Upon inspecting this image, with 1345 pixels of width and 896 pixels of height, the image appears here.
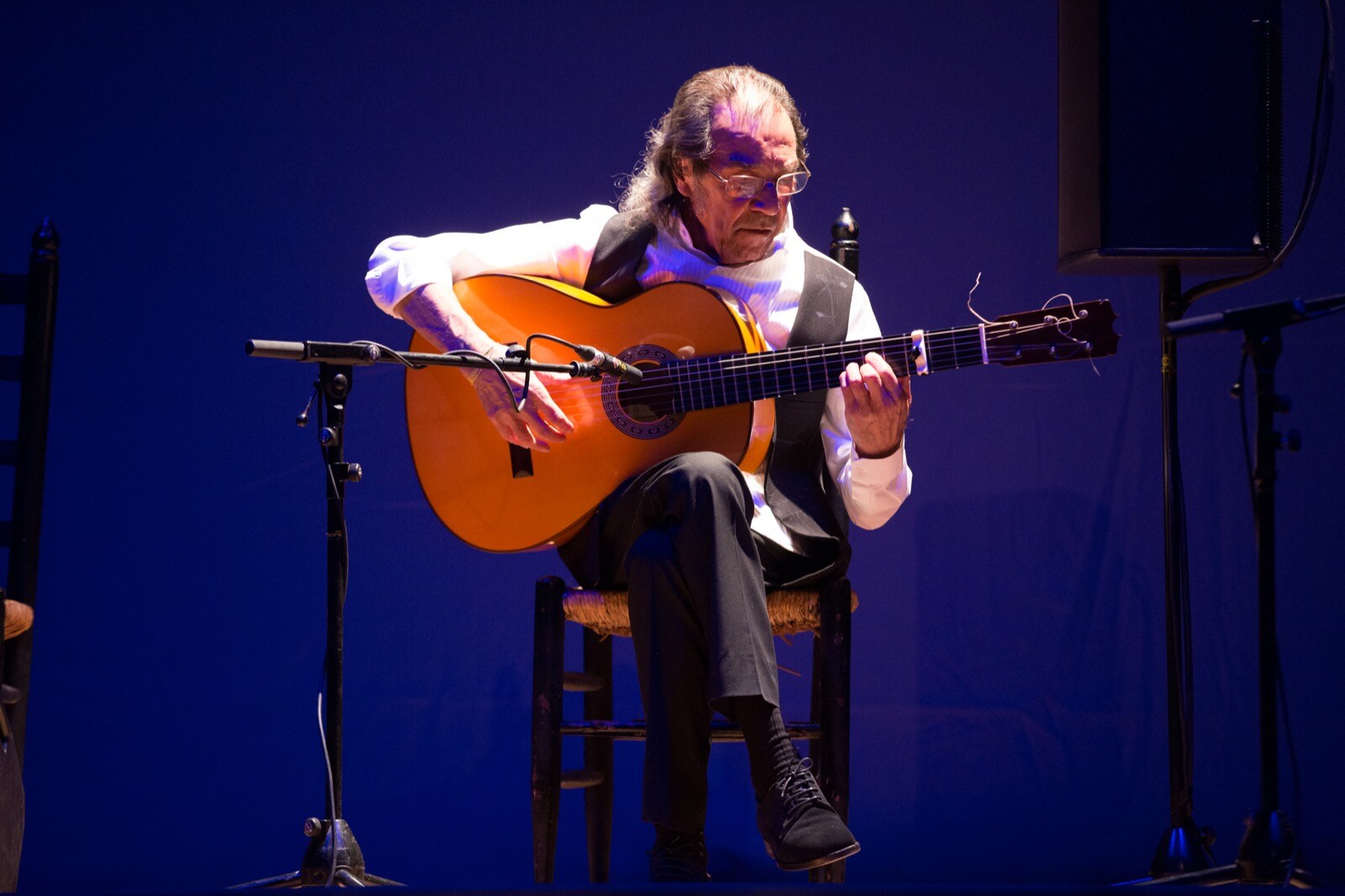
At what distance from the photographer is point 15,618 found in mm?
2176

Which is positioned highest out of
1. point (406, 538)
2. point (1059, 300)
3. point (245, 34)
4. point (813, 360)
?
point (245, 34)

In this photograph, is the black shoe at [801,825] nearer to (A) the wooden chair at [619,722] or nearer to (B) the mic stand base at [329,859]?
(A) the wooden chair at [619,722]

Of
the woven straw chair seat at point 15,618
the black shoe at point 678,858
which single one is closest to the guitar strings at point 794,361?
the black shoe at point 678,858

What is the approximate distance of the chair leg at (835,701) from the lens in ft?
6.99

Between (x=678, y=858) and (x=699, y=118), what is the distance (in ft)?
4.31

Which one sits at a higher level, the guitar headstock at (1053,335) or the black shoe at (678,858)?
the guitar headstock at (1053,335)

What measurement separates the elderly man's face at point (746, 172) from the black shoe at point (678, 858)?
1062mm

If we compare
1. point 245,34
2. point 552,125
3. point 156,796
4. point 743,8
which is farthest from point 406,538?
point 743,8

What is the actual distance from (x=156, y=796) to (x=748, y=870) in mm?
1363

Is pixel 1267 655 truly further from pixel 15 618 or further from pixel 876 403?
pixel 15 618

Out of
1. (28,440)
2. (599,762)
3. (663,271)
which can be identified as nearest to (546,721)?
(599,762)

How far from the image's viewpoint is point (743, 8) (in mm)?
3242

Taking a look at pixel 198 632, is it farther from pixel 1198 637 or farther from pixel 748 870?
pixel 1198 637

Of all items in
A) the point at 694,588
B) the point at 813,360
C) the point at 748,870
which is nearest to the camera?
the point at 694,588
